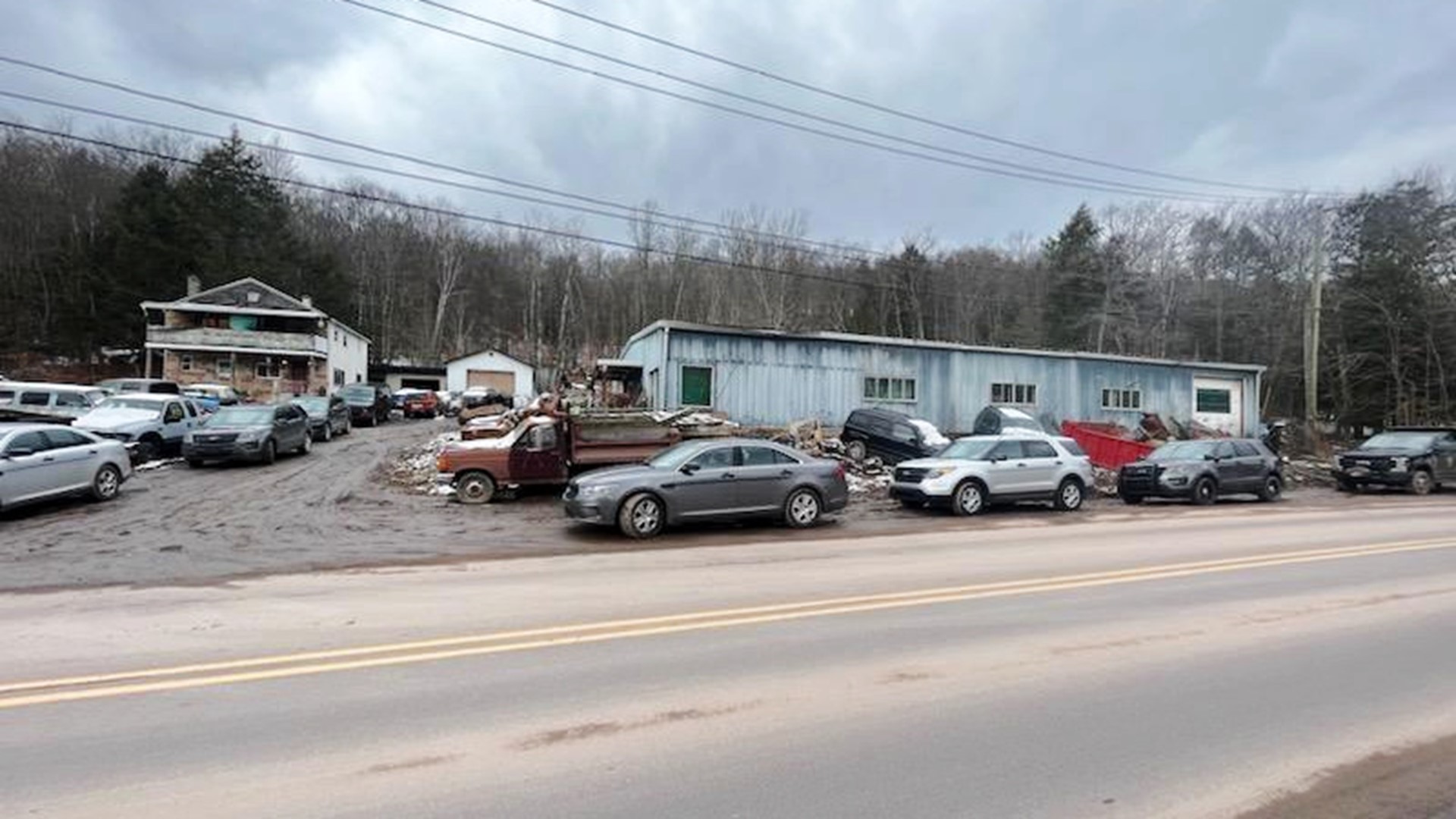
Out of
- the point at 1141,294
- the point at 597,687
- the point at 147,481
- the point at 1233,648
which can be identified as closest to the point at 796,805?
the point at 597,687

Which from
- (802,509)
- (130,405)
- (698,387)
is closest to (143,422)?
(130,405)

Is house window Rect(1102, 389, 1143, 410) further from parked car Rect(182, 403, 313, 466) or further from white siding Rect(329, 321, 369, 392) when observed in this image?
white siding Rect(329, 321, 369, 392)

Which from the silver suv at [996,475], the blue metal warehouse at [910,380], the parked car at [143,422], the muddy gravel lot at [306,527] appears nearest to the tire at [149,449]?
the parked car at [143,422]

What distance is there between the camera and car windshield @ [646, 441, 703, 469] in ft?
50.7

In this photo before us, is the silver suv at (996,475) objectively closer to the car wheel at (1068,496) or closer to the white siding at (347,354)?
the car wheel at (1068,496)

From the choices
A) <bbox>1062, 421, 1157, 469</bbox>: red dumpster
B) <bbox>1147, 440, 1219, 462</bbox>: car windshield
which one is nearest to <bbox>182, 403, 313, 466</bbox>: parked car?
<bbox>1147, 440, 1219, 462</bbox>: car windshield

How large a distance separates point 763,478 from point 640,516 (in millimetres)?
2332

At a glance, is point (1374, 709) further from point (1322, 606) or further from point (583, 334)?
point (583, 334)

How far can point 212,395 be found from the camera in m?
39.5

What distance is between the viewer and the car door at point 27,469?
1553 centimetres

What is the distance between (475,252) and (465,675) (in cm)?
9118

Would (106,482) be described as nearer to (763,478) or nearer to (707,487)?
(707,487)

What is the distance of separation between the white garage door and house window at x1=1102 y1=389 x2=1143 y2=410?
304cm

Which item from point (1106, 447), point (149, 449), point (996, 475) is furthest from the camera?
point (1106, 447)
